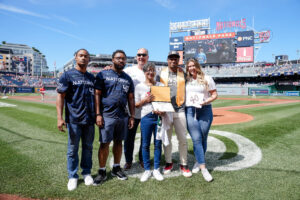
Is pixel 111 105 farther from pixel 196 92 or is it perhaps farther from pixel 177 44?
pixel 177 44

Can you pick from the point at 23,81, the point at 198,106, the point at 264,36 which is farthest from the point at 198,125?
the point at 23,81

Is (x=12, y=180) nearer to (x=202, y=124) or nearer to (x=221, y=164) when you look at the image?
(x=202, y=124)

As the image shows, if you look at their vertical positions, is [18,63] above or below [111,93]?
above

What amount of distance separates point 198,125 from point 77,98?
2.15m

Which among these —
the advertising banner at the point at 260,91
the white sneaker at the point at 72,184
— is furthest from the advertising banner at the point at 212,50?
the white sneaker at the point at 72,184

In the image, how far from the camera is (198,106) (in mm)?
3420

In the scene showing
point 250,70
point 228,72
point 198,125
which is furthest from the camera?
point 228,72

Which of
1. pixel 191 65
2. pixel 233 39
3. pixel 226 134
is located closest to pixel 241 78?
pixel 233 39

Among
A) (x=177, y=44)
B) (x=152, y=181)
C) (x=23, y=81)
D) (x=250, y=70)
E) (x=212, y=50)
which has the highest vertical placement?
(x=177, y=44)

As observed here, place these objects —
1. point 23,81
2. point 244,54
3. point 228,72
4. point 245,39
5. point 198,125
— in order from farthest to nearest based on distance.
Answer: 1. point 23,81
2. point 228,72
3. point 244,54
4. point 245,39
5. point 198,125

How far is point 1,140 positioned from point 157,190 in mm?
5099

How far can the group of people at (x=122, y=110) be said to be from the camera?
10.1ft

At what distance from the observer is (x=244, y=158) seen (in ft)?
13.9

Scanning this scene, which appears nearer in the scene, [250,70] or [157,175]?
[157,175]
